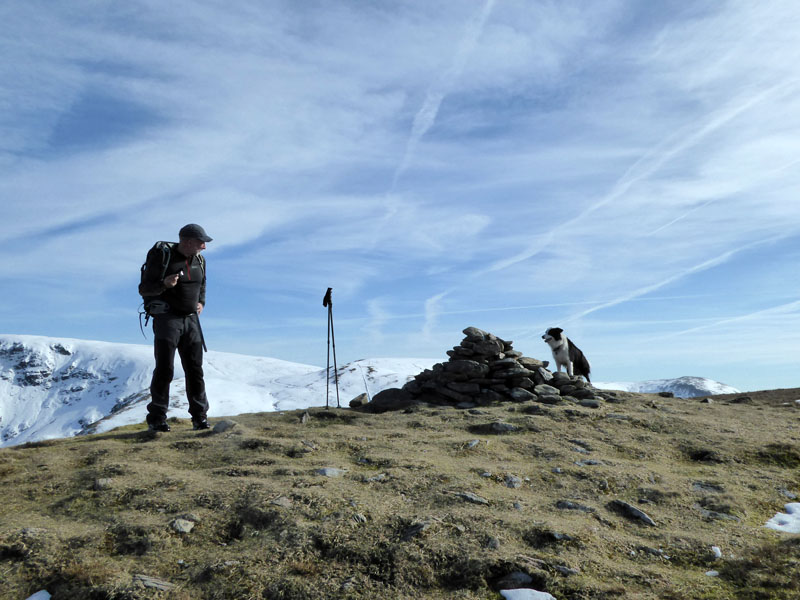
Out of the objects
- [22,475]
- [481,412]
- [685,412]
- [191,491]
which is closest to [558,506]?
[191,491]

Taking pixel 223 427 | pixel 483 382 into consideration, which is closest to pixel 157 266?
pixel 223 427

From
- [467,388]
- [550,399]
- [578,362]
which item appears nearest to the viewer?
[550,399]

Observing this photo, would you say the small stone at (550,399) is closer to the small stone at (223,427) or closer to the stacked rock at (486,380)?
the stacked rock at (486,380)

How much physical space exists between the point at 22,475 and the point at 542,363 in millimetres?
13651

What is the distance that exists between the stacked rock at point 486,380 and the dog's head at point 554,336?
4.17 ft

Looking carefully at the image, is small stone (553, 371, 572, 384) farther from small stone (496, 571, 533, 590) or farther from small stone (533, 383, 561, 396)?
small stone (496, 571, 533, 590)

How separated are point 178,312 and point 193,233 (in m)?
1.63

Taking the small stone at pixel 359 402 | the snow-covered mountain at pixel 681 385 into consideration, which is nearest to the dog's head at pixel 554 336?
the small stone at pixel 359 402

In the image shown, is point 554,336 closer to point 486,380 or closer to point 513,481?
point 486,380

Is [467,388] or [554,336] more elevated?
[554,336]

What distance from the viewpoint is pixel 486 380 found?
15.9 meters

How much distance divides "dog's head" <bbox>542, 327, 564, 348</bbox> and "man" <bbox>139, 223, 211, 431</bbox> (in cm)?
1085

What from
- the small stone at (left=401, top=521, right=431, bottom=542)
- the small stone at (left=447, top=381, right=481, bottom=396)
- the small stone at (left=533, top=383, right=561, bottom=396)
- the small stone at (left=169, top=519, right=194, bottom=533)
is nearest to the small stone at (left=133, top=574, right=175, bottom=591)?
the small stone at (left=169, top=519, right=194, bottom=533)

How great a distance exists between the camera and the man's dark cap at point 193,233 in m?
10.4
